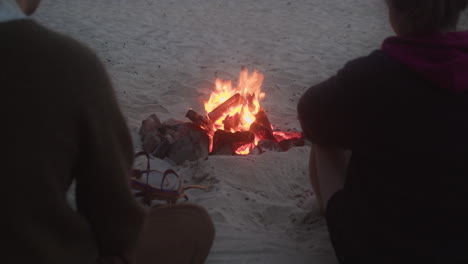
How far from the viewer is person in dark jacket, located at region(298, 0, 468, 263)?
1.46m

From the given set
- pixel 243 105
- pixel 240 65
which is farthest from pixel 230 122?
pixel 240 65

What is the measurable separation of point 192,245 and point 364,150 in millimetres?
891

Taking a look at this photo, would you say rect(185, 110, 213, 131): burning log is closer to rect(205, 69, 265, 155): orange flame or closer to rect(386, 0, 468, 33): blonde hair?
rect(205, 69, 265, 155): orange flame

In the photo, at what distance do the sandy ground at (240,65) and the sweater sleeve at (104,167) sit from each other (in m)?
1.14

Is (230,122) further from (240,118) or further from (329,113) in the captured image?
(329,113)

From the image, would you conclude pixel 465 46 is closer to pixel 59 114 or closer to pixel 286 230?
pixel 59 114

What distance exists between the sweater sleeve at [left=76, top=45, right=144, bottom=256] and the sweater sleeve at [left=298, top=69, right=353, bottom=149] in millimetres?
810

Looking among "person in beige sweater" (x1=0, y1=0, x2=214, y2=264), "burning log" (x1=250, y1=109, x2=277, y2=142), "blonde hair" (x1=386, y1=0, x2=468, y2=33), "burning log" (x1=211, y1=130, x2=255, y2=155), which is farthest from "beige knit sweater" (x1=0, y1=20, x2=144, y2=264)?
"burning log" (x1=250, y1=109, x2=277, y2=142)

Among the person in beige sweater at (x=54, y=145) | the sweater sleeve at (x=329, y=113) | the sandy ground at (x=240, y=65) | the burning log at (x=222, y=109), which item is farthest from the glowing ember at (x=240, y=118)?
the person in beige sweater at (x=54, y=145)

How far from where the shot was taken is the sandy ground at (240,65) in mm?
2652

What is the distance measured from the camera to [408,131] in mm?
1518

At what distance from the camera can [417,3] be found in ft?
5.07

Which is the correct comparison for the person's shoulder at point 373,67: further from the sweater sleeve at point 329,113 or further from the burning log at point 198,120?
the burning log at point 198,120

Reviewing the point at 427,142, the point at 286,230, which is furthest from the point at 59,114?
the point at 286,230
